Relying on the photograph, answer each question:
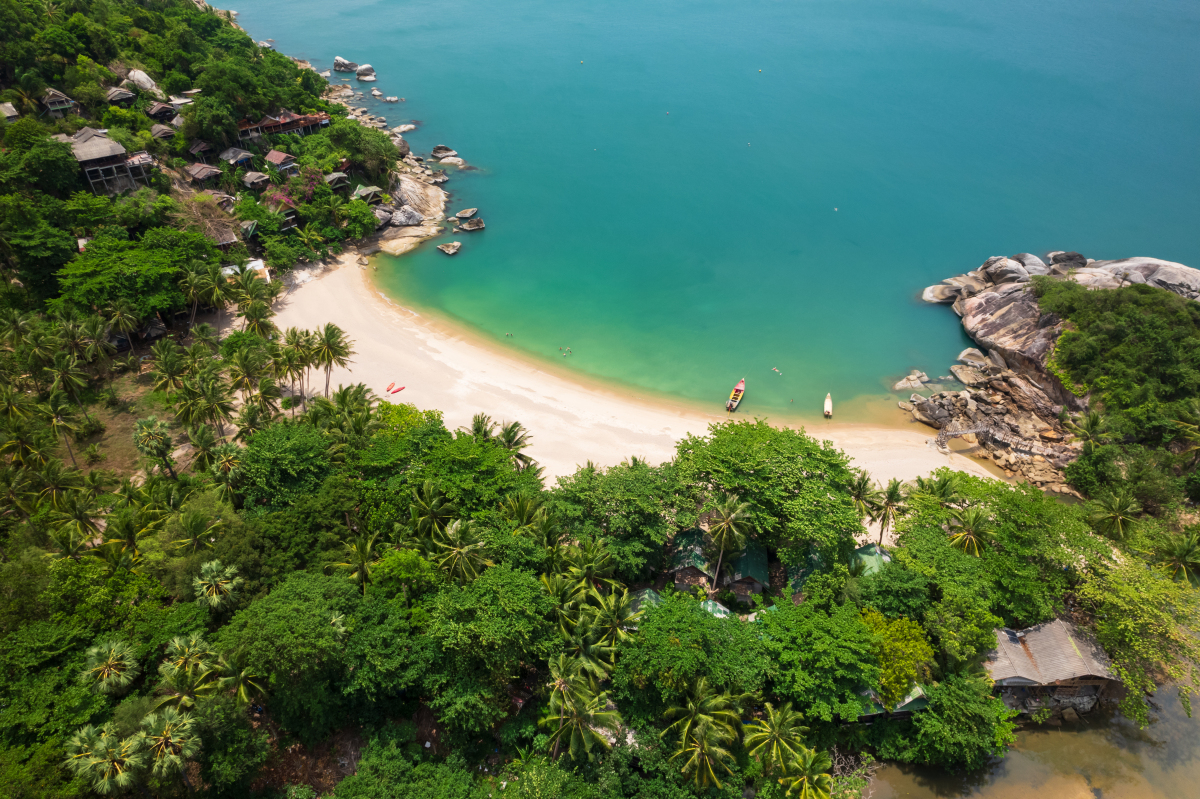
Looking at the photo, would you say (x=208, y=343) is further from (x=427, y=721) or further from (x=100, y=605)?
(x=427, y=721)

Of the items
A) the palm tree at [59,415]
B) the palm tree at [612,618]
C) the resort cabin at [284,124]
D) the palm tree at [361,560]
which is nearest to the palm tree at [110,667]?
the palm tree at [361,560]

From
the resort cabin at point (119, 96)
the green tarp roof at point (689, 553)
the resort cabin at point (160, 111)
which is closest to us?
the green tarp roof at point (689, 553)

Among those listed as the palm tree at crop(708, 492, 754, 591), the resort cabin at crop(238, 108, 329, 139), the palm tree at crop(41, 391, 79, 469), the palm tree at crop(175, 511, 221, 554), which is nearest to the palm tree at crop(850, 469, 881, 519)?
the palm tree at crop(708, 492, 754, 591)

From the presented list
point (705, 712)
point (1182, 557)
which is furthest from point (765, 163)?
point (705, 712)

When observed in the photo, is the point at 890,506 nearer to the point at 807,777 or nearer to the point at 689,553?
the point at 689,553

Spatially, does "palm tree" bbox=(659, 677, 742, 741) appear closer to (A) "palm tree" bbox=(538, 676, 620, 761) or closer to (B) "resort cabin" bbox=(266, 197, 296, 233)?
(A) "palm tree" bbox=(538, 676, 620, 761)

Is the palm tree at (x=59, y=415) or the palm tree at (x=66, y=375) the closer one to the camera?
the palm tree at (x=59, y=415)

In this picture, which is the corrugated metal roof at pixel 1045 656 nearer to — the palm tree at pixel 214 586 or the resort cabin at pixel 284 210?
the palm tree at pixel 214 586
